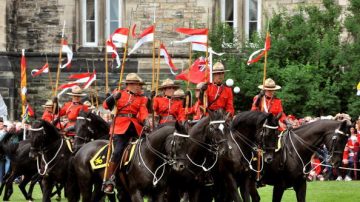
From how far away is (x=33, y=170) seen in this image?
30297mm

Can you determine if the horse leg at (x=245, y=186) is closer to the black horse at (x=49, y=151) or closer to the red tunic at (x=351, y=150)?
the black horse at (x=49, y=151)

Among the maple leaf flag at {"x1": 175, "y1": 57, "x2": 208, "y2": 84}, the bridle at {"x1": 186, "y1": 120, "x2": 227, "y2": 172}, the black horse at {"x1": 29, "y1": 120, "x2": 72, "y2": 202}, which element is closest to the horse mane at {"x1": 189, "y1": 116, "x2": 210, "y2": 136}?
the bridle at {"x1": 186, "y1": 120, "x2": 227, "y2": 172}

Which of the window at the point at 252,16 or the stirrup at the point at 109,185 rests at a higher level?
the window at the point at 252,16

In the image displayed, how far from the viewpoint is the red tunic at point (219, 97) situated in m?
23.1

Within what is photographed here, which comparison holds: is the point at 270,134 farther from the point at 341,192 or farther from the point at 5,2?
the point at 5,2

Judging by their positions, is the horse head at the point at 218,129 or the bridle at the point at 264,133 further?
the bridle at the point at 264,133

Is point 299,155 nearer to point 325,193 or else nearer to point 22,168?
point 325,193

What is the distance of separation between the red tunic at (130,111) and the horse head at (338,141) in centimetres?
374

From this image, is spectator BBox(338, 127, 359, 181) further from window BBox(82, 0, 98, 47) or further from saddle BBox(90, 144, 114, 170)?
saddle BBox(90, 144, 114, 170)

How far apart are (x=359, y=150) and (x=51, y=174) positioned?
1292 centimetres

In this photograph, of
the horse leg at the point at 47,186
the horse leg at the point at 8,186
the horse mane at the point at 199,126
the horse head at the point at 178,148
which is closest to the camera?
the horse head at the point at 178,148

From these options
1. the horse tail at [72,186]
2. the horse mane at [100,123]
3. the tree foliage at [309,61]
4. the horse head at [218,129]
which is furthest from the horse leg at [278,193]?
the tree foliage at [309,61]

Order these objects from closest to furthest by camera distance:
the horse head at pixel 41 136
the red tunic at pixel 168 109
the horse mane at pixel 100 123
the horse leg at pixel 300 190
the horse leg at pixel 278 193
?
1. the horse leg at pixel 300 190
2. the horse leg at pixel 278 193
3. the horse head at pixel 41 136
4. the horse mane at pixel 100 123
5. the red tunic at pixel 168 109

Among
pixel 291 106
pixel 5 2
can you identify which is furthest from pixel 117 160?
pixel 5 2
